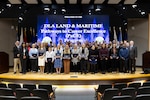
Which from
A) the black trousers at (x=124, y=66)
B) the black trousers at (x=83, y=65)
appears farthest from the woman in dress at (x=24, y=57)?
the black trousers at (x=124, y=66)

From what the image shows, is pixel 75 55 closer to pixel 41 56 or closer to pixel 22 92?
pixel 41 56

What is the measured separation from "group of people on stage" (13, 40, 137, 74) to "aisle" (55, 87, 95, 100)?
9.68ft

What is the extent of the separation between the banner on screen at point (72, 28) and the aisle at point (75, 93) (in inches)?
244

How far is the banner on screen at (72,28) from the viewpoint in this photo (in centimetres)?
1588

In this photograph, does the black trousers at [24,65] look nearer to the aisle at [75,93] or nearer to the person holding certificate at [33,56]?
the person holding certificate at [33,56]

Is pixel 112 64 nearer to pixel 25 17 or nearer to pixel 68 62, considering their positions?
pixel 68 62

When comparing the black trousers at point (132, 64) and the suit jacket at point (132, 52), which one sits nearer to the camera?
the suit jacket at point (132, 52)

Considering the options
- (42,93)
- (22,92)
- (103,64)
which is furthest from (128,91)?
(103,64)

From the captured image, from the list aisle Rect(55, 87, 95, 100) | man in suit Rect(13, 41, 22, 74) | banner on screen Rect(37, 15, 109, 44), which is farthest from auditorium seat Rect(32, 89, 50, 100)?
banner on screen Rect(37, 15, 109, 44)

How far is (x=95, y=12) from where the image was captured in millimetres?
16688

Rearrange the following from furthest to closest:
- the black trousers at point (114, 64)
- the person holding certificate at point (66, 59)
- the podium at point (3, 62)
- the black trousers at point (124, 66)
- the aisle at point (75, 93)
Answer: the black trousers at point (114, 64) < the black trousers at point (124, 66) < the podium at point (3, 62) < the person holding certificate at point (66, 59) < the aisle at point (75, 93)

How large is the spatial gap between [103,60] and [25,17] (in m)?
5.86

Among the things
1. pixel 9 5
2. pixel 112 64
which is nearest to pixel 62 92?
pixel 112 64

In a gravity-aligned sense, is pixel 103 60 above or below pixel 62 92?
above
